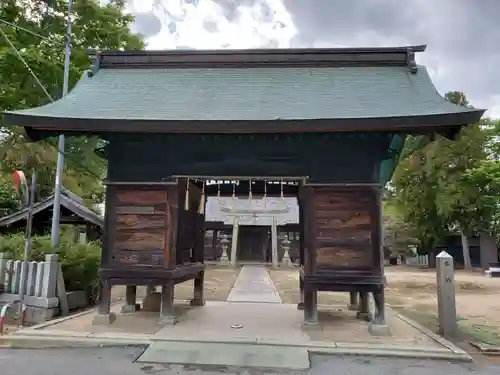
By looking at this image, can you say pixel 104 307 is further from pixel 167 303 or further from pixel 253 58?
pixel 253 58

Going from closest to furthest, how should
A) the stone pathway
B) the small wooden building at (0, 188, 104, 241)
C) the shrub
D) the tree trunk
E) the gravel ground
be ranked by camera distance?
the gravel ground < the shrub < the stone pathway < the small wooden building at (0, 188, 104, 241) < the tree trunk

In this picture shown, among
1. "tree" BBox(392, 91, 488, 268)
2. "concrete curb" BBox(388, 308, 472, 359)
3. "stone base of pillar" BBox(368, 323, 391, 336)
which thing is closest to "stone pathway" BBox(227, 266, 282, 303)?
"concrete curb" BBox(388, 308, 472, 359)

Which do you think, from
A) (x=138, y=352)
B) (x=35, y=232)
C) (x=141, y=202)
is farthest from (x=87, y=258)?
(x=35, y=232)

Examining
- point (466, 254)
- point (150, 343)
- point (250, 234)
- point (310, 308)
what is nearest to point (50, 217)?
point (150, 343)

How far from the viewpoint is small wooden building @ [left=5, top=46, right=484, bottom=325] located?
6281 mm

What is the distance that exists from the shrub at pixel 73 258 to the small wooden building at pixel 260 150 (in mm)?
2236

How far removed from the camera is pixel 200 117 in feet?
21.8

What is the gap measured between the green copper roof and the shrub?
3.37 metres

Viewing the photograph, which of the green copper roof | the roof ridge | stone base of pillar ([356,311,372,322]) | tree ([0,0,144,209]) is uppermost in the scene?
tree ([0,0,144,209])

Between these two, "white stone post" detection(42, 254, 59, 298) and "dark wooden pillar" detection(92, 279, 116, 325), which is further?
"white stone post" detection(42, 254, 59, 298)

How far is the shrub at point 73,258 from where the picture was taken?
8719mm

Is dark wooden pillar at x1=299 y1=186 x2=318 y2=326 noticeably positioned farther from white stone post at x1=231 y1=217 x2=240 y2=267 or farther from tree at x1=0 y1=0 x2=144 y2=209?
white stone post at x1=231 y1=217 x2=240 y2=267

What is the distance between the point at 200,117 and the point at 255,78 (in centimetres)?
205

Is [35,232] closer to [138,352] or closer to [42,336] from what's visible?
[42,336]
